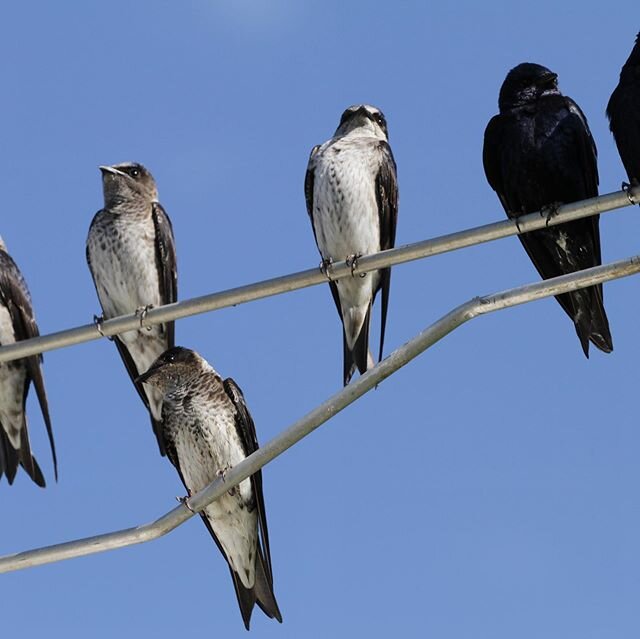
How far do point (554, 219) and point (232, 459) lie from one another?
3.05 metres

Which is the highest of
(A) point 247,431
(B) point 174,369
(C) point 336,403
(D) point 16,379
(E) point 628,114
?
(E) point 628,114

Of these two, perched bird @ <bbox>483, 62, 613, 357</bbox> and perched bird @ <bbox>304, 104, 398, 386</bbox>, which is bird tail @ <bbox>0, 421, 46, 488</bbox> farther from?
perched bird @ <bbox>483, 62, 613, 357</bbox>

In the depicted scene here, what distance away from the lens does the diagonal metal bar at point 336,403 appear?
4.25 m

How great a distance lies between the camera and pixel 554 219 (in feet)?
15.6

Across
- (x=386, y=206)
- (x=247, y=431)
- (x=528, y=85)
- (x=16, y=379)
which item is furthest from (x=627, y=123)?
(x=16, y=379)

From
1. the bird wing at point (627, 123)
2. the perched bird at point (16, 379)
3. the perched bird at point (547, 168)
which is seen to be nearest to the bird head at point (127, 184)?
the perched bird at point (16, 379)

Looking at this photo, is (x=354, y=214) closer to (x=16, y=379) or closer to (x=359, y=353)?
(x=359, y=353)

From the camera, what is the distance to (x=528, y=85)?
7180mm

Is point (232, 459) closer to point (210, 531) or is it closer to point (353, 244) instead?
point (210, 531)

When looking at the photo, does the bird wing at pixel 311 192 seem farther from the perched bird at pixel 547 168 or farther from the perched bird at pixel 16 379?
the perched bird at pixel 16 379

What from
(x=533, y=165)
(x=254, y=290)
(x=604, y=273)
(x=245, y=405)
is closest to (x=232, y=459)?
(x=245, y=405)

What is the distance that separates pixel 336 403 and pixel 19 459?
311 cm

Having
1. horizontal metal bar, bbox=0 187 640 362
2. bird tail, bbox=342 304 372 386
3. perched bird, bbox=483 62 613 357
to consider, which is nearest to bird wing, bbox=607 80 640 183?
perched bird, bbox=483 62 613 357

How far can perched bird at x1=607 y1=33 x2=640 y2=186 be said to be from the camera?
6.51 meters
